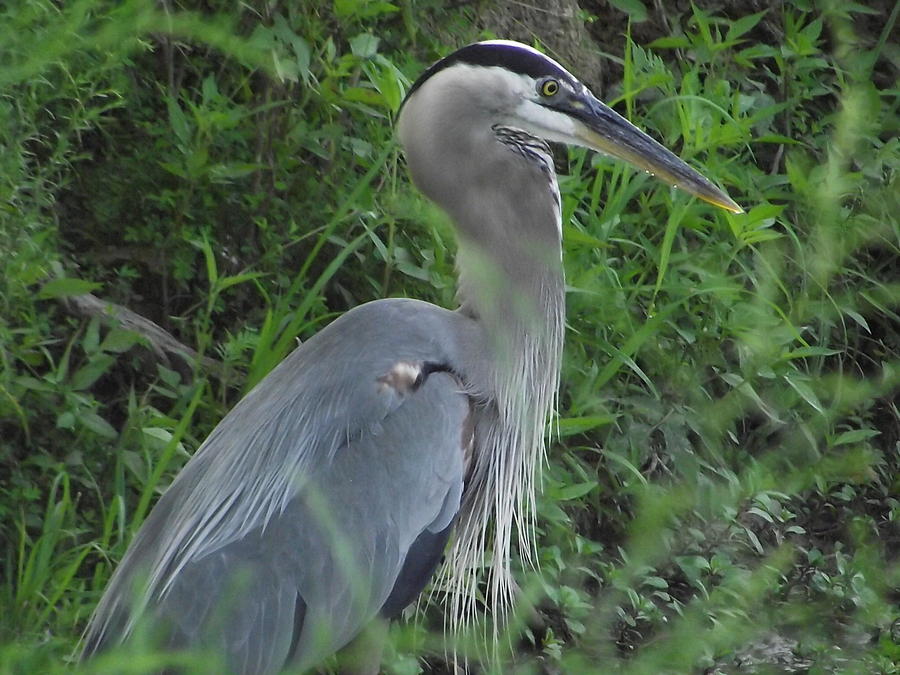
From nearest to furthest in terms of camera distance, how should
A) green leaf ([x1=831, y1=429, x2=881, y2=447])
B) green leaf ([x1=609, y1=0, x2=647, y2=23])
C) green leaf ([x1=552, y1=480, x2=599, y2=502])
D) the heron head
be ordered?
the heron head, green leaf ([x1=552, y1=480, x2=599, y2=502]), green leaf ([x1=831, y1=429, x2=881, y2=447]), green leaf ([x1=609, y1=0, x2=647, y2=23])

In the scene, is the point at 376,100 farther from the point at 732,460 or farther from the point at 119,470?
the point at 732,460

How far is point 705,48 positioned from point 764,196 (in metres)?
0.49

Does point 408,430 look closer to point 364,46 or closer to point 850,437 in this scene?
point 364,46

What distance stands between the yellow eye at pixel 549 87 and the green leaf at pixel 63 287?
983mm

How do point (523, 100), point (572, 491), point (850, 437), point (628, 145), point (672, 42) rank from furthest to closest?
1. point (672, 42)
2. point (850, 437)
3. point (572, 491)
4. point (628, 145)
5. point (523, 100)

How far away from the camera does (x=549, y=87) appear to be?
271 centimetres

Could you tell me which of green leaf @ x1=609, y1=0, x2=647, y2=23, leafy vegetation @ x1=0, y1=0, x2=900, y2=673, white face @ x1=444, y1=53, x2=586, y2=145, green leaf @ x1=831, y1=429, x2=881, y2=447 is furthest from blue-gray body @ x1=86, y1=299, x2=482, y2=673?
green leaf @ x1=609, y1=0, x2=647, y2=23

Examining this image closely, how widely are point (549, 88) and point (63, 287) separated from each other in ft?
3.42

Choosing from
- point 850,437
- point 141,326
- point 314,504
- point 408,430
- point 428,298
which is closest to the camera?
point 314,504

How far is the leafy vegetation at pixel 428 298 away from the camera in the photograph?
2.85m

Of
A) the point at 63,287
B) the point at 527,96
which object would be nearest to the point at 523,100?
the point at 527,96

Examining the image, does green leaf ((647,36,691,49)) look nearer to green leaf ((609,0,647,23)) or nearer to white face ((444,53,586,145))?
green leaf ((609,0,647,23))

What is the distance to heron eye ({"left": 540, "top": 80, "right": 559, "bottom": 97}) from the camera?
2.70 meters

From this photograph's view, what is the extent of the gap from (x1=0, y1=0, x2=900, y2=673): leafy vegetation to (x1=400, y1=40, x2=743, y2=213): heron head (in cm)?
29
